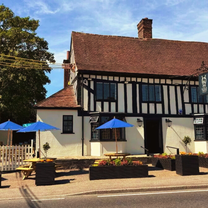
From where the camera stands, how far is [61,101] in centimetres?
1695

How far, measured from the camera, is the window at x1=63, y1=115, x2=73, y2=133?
639 inches

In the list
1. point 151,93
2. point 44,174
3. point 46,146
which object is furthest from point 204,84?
point 44,174

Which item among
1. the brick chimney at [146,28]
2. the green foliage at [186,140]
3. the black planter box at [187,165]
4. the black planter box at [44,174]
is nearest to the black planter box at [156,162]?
the black planter box at [187,165]

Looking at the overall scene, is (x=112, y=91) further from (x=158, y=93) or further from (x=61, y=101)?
(x=61, y=101)

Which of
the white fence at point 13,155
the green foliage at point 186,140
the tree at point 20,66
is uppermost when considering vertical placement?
the tree at point 20,66

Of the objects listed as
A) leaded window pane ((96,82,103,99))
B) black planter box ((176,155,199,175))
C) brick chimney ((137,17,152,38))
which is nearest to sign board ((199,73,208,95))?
black planter box ((176,155,199,175))

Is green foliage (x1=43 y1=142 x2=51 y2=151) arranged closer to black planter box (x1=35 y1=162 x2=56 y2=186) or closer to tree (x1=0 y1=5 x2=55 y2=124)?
black planter box (x1=35 y1=162 x2=56 y2=186)

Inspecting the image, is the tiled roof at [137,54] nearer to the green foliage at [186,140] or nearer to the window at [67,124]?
the window at [67,124]

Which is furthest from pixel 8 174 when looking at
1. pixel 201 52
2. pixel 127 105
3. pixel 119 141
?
pixel 201 52

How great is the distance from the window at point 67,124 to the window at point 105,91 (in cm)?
239

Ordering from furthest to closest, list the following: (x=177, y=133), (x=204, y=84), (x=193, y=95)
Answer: (x=193, y=95) → (x=177, y=133) → (x=204, y=84)

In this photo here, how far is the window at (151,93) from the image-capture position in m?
17.5

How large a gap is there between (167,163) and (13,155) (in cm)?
808

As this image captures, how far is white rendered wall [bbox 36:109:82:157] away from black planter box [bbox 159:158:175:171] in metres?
5.77
